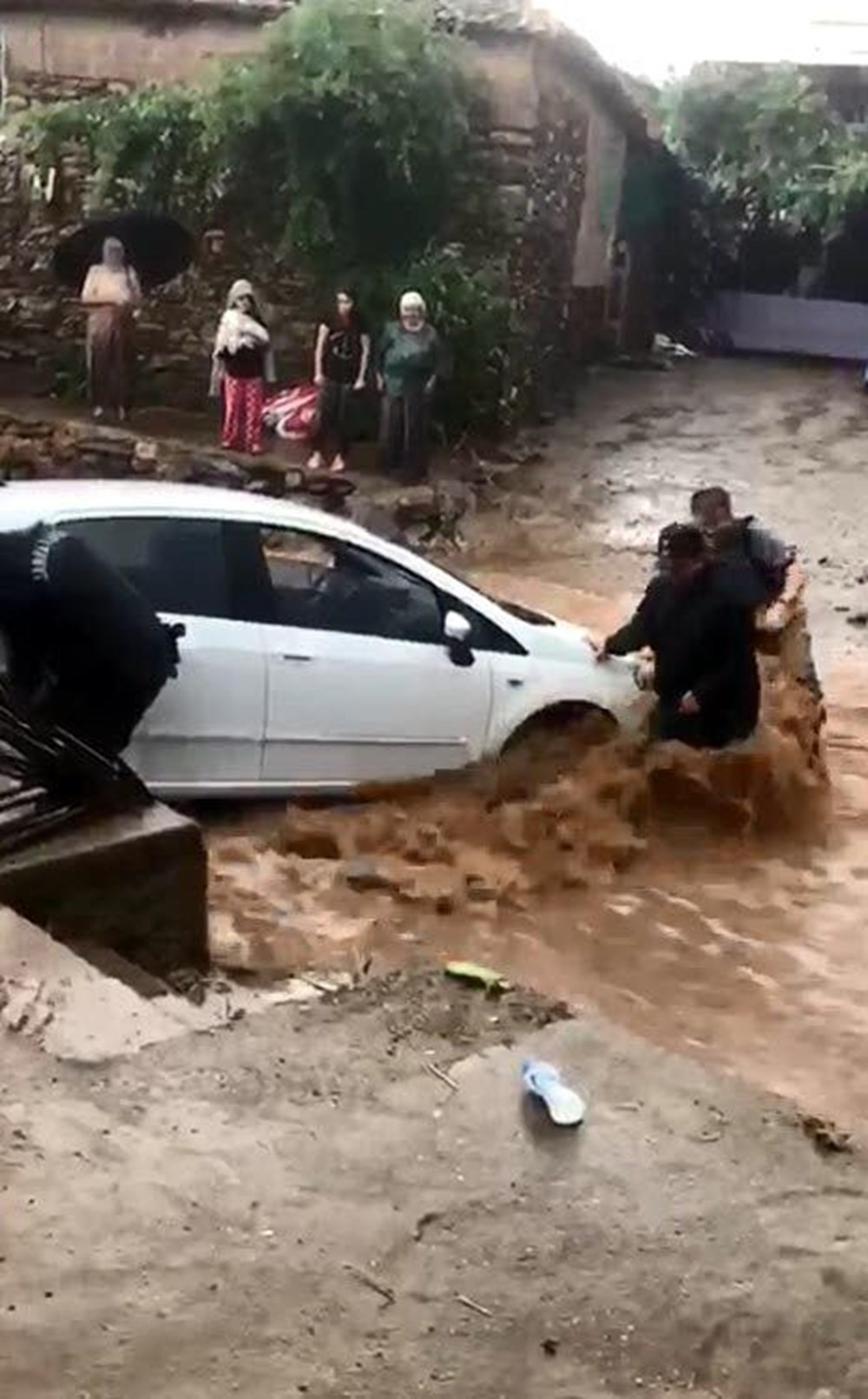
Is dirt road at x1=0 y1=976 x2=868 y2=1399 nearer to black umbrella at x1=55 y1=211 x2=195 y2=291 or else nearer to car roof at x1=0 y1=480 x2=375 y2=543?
car roof at x1=0 y1=480 x2=375 y2=543

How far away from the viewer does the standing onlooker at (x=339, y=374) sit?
51.1 ft

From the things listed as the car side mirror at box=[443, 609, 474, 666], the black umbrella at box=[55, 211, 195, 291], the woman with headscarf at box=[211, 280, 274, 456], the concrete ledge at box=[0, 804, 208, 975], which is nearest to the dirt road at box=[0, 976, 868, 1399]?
the concrete ledge at box=[0, 804, 208, 975]

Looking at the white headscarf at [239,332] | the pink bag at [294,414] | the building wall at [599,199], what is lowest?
the pink bag at [294,414]

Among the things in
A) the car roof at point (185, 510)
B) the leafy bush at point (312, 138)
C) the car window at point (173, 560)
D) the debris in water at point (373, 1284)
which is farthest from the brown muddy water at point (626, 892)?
the leafy bush at point (312, 138)

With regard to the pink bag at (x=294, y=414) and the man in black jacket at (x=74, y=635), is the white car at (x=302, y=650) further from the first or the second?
the pink bag at (x=294, y=414)

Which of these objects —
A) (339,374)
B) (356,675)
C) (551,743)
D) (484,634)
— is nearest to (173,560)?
(356,675)

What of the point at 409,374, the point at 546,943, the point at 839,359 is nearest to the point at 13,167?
the point at 409,374

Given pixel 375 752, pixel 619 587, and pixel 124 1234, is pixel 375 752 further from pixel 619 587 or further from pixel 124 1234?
pixel 619 587

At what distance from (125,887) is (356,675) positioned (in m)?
2.31

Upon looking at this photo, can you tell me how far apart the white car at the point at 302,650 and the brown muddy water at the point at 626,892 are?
0.26m

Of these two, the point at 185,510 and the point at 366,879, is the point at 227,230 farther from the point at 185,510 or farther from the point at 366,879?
the point at 366,879

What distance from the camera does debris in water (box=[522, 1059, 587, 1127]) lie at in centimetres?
427

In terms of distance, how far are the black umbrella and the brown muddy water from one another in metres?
10.2

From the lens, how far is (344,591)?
25.4ft
